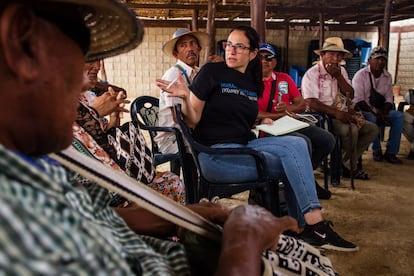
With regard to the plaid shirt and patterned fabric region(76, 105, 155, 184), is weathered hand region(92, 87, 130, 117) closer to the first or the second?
patterned fabric region(76, 105, 155, 184)

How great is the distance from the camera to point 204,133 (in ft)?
7.59

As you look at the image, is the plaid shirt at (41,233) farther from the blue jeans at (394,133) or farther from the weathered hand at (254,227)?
the blue jeans at (394,133)

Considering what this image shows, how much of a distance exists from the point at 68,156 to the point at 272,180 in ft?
5.34

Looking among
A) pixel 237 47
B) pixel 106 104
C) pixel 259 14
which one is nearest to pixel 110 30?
pixel 106 104

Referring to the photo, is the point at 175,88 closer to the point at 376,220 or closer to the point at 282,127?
the point at 282,127

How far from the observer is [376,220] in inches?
111

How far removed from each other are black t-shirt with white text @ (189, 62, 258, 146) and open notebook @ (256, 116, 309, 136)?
6.8 inches

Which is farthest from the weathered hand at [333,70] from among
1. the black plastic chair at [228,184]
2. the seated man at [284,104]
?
the black plastic chair at [228,184]

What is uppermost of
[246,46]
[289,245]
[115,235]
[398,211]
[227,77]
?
[246,46]

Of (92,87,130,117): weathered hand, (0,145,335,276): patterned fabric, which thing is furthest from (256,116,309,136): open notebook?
(0,145,335,276): patterned fabric

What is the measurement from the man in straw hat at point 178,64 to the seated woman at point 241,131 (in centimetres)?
46

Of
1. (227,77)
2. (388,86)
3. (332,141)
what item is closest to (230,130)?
(227,77)

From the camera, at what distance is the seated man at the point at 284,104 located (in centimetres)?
299

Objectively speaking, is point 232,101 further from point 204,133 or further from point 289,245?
point 289,245
